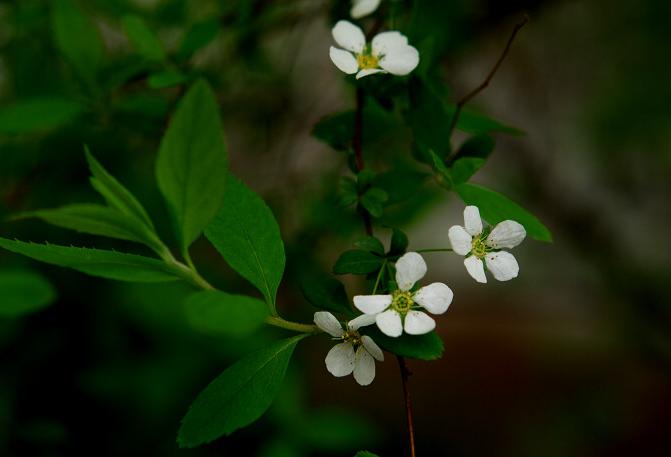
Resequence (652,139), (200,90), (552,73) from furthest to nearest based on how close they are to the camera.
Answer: (552,73) → (652,139) → (200,90)

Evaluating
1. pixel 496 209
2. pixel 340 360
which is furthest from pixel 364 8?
pixel 340 360

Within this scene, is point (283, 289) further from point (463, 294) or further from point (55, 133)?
point (463, 294)

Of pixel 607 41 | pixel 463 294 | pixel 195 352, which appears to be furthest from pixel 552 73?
pixel 195 352

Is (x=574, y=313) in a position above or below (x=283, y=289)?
below

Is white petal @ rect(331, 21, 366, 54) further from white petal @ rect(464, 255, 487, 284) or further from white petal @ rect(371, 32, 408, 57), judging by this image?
white petal @ rect(464, 255, 487, 284)

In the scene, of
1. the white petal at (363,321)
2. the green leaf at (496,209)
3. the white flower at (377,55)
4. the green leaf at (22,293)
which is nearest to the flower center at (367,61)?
the white flower at (377,55)

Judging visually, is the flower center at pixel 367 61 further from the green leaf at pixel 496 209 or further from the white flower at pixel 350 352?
the white flower at pixel 350 352
